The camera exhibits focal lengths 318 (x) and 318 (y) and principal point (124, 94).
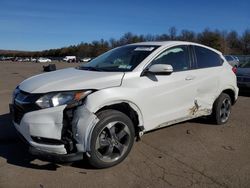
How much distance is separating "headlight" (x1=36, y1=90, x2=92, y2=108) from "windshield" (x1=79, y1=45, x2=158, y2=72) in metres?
0.97

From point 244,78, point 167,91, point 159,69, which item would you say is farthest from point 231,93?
point 244,78

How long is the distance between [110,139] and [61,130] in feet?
2.37

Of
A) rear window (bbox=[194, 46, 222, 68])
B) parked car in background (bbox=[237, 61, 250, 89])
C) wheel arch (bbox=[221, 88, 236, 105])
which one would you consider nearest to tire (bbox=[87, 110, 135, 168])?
rear window (bbox=[194, 46, 222, 68])

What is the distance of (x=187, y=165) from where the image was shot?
174 inches

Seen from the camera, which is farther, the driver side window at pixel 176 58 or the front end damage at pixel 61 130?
the driver side window at pixel 176 58

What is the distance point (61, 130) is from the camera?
13.1 ft

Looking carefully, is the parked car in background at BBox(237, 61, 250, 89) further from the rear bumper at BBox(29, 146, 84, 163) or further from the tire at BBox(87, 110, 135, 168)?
the rear bumper at BBox(29, 146, 84, 163)

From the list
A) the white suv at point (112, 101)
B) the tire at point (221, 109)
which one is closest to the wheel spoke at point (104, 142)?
the white suv at point (112, 101)

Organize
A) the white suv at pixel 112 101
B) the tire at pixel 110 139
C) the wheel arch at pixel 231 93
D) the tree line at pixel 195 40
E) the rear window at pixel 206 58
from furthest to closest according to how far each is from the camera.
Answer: the tree line at pixel 195 40 < the wheel arch at pixel 231 93 < the rear window at pixel 206 58 < the tire at pixel 110 139 < the white suv at pixel 112 101

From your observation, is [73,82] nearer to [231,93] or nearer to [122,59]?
[122,59]

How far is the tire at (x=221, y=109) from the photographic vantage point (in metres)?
6.28

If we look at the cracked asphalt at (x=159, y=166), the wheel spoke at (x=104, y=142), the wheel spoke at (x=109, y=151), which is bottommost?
the cracked asphalt at (x=159, y=166)

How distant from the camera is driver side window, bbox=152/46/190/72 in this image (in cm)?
521

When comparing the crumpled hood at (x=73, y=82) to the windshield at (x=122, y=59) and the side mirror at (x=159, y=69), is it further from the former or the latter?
the side mirror at (x=159, y=69)
